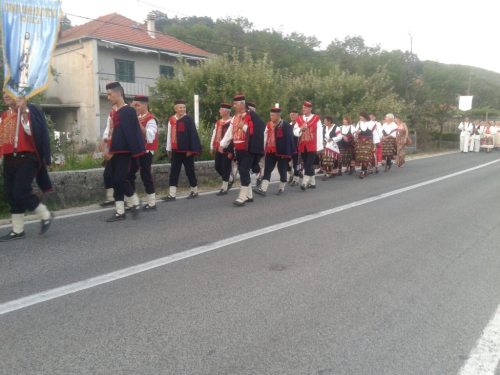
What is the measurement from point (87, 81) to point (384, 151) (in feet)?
69.3

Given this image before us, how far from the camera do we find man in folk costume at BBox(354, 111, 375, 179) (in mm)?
14211

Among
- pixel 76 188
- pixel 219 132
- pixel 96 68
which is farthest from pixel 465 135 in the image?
pixel 76 188

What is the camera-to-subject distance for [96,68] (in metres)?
30.6

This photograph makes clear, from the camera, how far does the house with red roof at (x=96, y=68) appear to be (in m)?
30.7

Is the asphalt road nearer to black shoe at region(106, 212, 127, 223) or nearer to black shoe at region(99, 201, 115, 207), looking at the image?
black shoe at region(106, 212, 127, 223)

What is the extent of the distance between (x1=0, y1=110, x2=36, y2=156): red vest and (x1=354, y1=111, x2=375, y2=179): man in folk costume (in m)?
9.85

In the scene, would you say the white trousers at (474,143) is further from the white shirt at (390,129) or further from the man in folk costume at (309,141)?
the man in folk costume at (309,141)

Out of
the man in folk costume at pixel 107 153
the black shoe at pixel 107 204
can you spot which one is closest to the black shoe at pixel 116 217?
the man in folk costume at pixel 107 153

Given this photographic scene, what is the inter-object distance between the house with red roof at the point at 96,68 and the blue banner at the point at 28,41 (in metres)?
23.4

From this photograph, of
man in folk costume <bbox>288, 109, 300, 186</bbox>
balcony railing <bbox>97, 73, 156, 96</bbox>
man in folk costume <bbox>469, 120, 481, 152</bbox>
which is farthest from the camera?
balcony railing <bbox>97, 73, 156, 96</bbox>

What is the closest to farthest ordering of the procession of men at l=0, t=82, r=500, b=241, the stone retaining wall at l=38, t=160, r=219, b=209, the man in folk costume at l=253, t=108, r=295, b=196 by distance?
the procession of men at l=0, t=82, r=500, b=241, the stone retaining wall at l=38, t=160, r=219, b=209, the man in folk costume at l=253, t=108, r=295, b=196

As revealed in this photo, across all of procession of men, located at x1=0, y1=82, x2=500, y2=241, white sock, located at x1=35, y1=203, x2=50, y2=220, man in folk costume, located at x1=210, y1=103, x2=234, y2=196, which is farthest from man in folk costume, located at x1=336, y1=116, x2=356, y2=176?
white sock, located at x1=35, y1=203, x2=50, y2=220

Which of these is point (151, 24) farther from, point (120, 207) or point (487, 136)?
point (120, 207)

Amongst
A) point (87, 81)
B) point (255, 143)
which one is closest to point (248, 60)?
point (255, 143)
